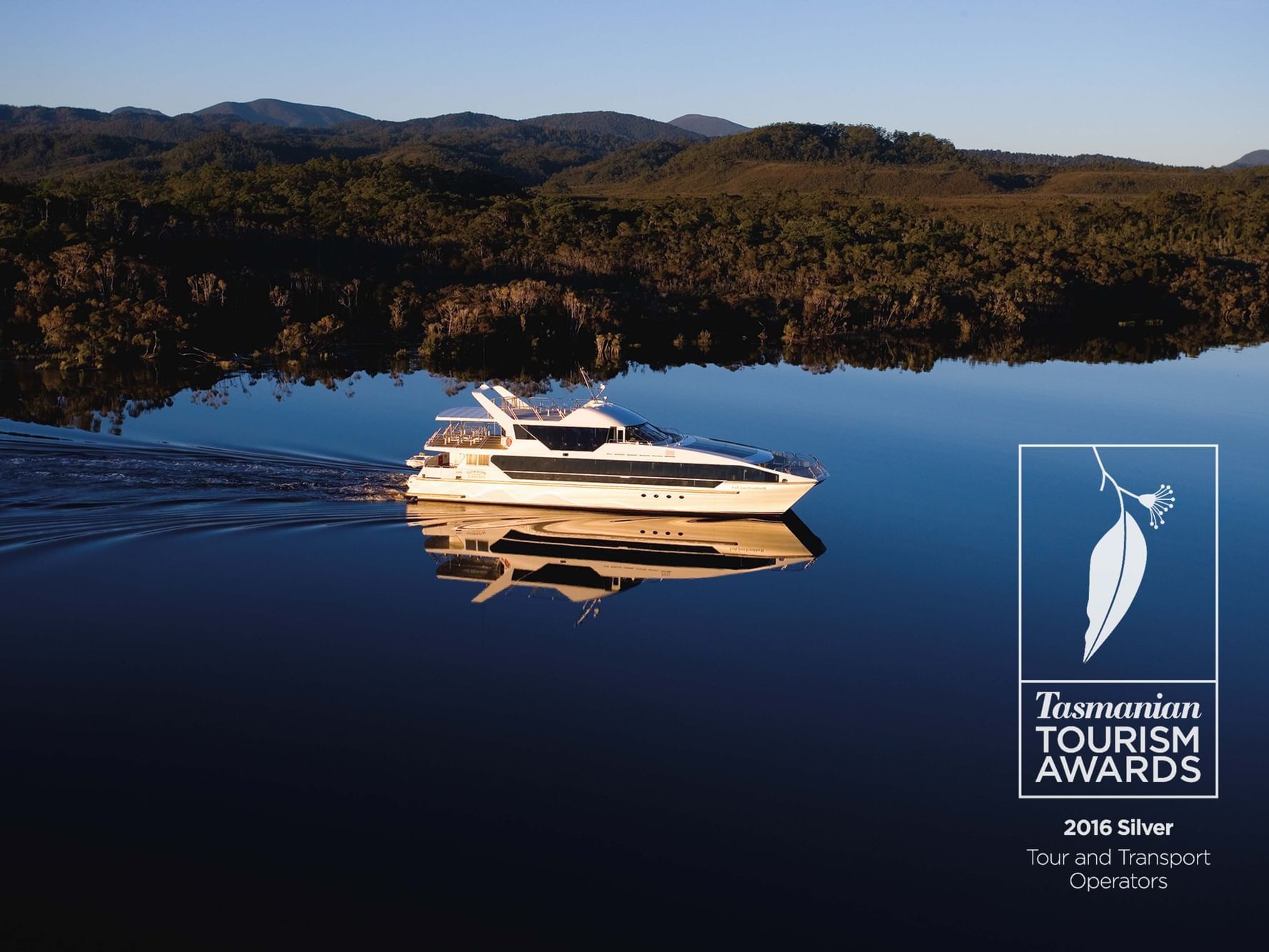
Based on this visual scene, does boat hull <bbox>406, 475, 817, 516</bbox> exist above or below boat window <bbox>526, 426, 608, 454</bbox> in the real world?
below

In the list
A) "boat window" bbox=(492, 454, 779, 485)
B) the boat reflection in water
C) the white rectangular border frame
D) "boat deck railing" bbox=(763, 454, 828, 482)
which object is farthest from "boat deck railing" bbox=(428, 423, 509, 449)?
the white rectangular border frame

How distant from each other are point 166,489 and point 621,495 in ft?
38.2

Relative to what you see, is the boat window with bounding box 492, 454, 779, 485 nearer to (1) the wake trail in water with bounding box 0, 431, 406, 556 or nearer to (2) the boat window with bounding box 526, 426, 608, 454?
(2) the boat window with bounding box 526, 426, 608, 454

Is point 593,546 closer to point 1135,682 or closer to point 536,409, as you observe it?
point 536,409

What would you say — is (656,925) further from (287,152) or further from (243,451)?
(287,152)

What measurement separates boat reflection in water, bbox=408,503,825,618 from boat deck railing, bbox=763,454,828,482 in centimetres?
121

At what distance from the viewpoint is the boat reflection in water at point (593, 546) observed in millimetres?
28172

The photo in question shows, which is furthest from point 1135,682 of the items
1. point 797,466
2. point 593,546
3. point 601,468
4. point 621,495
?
point 601,468

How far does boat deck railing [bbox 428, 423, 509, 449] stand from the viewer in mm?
33781

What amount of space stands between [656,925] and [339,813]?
4.84 metres

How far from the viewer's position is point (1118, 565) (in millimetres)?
28906

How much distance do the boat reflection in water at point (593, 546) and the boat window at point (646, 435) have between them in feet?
6.59

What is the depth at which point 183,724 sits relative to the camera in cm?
1958

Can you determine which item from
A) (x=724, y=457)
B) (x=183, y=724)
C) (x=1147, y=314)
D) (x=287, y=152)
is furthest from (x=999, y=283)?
(x=287, y=152)
